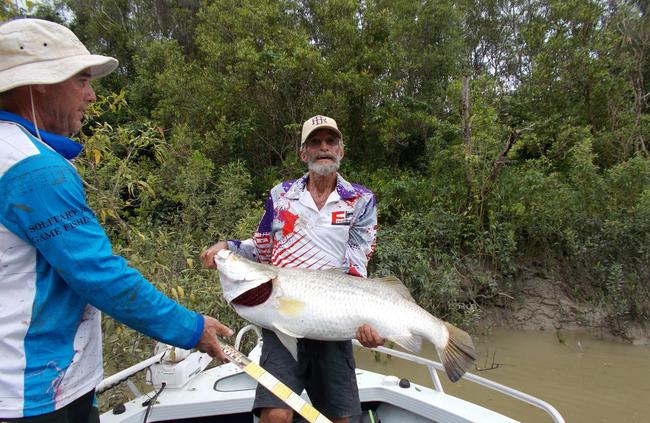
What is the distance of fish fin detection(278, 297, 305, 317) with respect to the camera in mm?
2309

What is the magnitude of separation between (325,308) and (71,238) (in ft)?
4.34

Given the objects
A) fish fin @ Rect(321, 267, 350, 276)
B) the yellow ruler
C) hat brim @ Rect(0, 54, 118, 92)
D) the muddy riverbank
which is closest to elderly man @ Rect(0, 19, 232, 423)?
hat brim @ Rect(0, 54, 118, 92)

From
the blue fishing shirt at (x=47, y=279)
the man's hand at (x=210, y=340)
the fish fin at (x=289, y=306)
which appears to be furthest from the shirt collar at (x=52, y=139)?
the fish fin at (x=289, y=306)

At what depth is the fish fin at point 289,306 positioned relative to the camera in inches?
90.9

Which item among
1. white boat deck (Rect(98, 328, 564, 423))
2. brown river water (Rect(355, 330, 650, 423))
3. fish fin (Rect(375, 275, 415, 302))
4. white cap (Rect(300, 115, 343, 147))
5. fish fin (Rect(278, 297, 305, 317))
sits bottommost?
brown river water (Rect(355, 330, 650, 423))

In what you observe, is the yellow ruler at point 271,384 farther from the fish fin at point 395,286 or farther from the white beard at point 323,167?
the white beard at point 323,167

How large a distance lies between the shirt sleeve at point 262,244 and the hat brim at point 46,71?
5.06ft

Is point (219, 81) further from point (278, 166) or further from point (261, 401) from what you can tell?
point (261, 401)

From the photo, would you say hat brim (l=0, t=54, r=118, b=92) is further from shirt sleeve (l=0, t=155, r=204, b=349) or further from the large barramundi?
the large barramundi

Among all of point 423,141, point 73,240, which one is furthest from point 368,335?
point 423,141

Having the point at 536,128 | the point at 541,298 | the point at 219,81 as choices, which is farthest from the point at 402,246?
the point at 219,81

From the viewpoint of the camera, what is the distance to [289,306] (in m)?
2.32

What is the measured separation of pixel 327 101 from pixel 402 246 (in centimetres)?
393

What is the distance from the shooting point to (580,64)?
10648 mm
